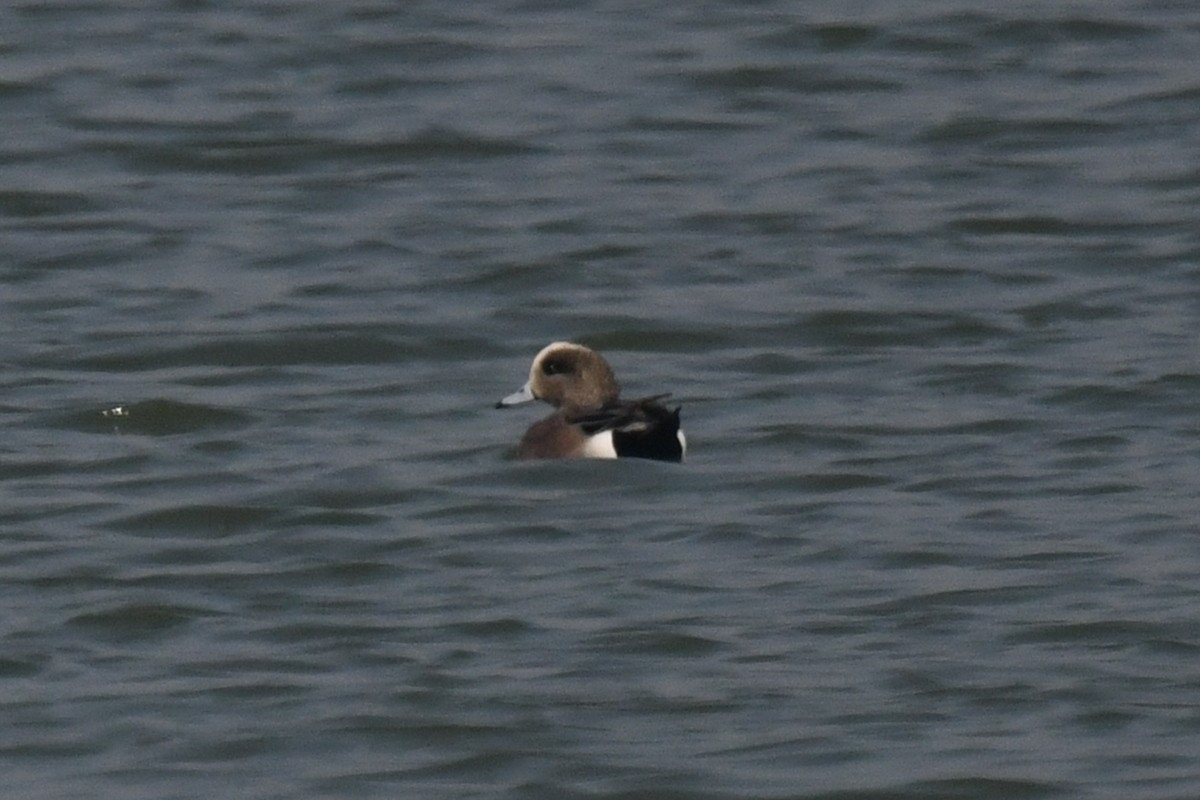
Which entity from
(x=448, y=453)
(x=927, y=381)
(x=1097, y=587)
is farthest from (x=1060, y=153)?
(x=1097, y=587)

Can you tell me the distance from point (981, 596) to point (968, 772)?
56.9 inches

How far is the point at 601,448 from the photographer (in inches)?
404

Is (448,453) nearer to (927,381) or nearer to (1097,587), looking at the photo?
(927,381)

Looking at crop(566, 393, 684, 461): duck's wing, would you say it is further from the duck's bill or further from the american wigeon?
the duck's bill

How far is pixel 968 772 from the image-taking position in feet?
23.5

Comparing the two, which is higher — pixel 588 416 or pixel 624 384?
pixel 588 416

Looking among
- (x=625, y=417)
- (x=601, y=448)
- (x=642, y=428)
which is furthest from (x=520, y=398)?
(x=642, y=428)

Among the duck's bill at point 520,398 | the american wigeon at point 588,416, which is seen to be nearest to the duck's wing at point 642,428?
the american wigeon at point 588,416

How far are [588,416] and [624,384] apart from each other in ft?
3.96

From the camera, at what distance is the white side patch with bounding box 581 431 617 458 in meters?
10.2

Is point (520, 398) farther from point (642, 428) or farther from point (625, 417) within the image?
point (642, 428)

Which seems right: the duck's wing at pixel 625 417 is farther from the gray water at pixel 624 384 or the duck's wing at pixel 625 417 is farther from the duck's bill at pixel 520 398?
the duck's bill at pixel 520 398

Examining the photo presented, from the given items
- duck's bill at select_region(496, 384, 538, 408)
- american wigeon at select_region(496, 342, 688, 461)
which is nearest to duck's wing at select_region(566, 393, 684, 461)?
american wigeon at select_region(496, 342, 688, 461)

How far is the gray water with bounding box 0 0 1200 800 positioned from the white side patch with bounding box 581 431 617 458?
0.12m
